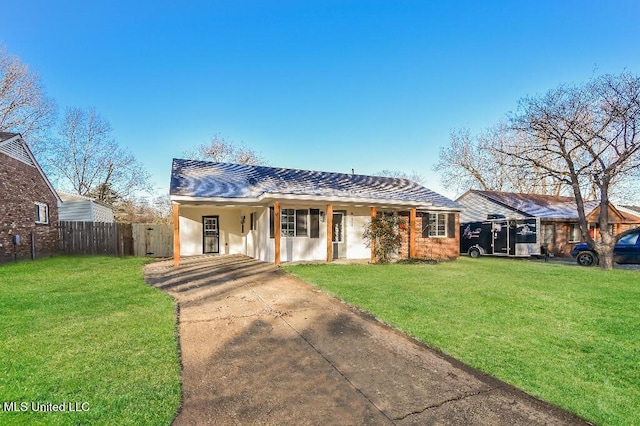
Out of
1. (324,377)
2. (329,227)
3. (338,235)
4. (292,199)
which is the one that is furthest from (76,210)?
(324,377)

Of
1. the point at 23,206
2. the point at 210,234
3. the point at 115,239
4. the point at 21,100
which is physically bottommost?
the point at 115,239

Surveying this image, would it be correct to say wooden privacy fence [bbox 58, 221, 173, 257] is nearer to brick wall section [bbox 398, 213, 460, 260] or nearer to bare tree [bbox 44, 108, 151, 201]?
brick wall section [bbox 398, 213, 460, 260]

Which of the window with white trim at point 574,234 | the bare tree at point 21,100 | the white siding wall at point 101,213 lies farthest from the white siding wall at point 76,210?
the window with white trim at point 574,234

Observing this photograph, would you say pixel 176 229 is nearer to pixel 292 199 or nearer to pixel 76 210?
pixel 292 199

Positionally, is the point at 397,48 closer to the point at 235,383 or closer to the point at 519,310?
the point at 519,310

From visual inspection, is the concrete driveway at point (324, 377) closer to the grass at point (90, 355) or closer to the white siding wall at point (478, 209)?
the grass at point (90, 355)

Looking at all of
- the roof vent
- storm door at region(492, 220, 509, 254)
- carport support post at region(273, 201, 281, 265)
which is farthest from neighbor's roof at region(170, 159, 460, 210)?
the roof vent

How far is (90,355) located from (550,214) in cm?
2136

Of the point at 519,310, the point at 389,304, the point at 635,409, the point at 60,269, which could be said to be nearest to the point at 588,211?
the point at 519,310

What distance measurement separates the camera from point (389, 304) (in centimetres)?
603

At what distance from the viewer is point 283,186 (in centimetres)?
1212

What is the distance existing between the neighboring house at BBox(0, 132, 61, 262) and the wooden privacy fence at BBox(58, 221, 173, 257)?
55 cm

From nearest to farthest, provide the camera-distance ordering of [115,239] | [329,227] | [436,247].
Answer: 1. [329,227]
2. [115,239]
3. [436,247]

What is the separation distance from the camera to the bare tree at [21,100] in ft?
71.0
